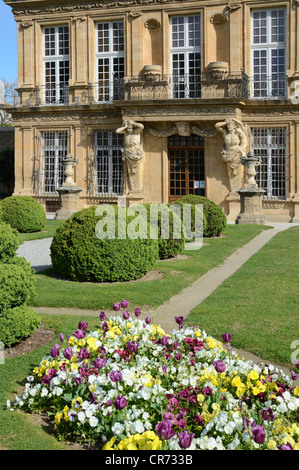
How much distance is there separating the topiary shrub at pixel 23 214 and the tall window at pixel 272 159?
10.1 metres

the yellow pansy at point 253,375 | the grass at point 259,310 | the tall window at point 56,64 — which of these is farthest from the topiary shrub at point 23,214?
the yellow pansy at point 253,375

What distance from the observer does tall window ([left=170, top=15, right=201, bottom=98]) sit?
25.7 meters

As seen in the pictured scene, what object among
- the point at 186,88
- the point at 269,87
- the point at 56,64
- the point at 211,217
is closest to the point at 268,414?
the point at 211,217

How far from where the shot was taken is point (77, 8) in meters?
26.9

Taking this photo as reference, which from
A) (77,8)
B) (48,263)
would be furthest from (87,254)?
(77,8)

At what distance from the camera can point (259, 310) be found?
340 inches

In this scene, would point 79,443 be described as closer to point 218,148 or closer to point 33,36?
point 218,148

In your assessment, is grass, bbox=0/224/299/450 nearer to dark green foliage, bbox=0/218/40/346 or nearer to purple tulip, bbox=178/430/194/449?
dark green foliage, bbox=0/218/40/346

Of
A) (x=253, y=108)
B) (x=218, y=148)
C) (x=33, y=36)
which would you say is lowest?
(x=218, y=148)

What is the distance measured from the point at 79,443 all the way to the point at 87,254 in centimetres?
609

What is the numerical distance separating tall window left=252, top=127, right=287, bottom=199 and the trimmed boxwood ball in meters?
14.6

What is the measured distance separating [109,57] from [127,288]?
19.2 meters

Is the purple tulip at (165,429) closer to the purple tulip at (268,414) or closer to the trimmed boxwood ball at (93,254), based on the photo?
the purple tulip at (268,414)

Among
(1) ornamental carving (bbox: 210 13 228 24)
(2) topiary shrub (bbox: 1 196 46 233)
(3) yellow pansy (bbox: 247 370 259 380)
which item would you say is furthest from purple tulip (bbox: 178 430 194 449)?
(1) ornamental carving (bbox: 210 13 228 24)
